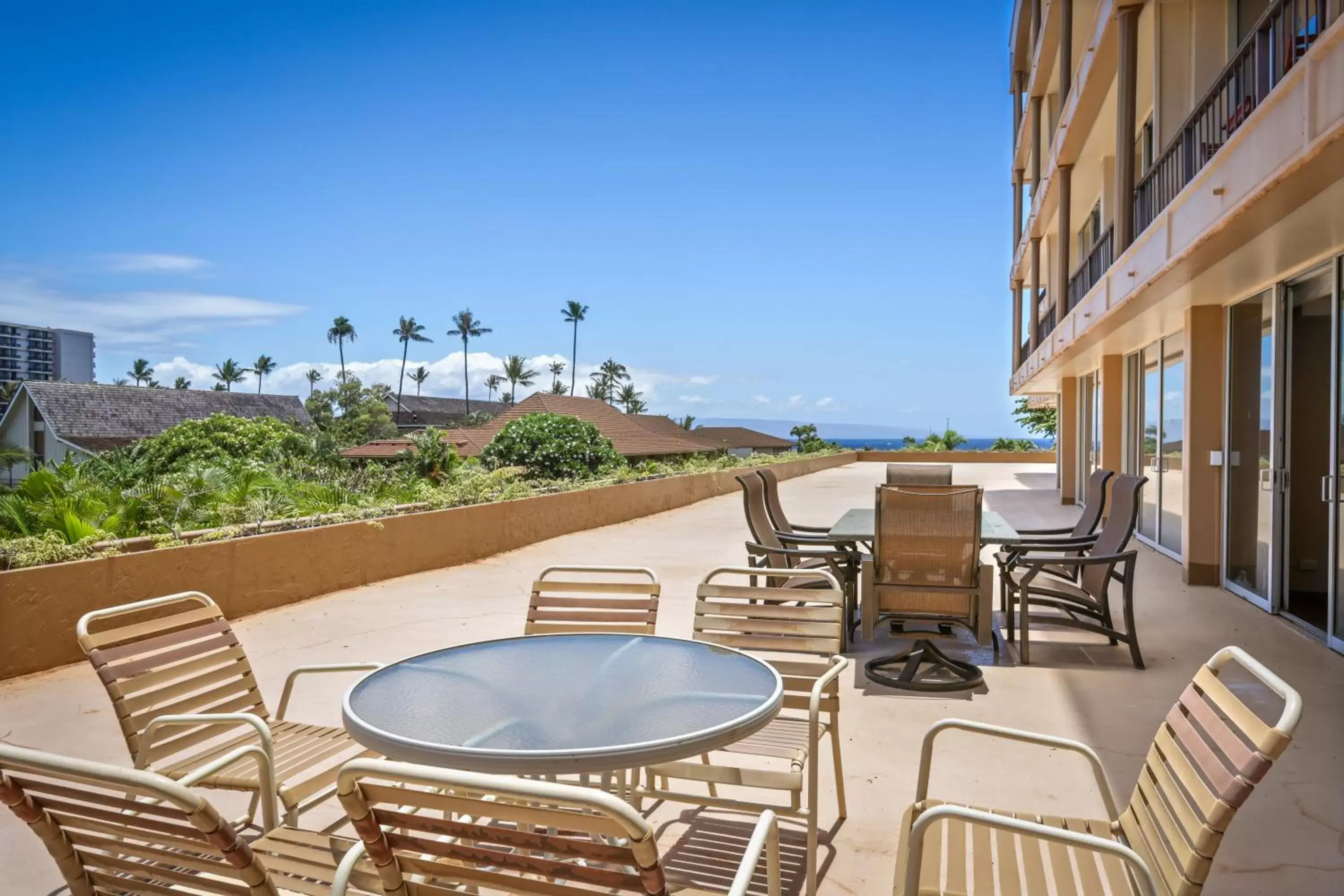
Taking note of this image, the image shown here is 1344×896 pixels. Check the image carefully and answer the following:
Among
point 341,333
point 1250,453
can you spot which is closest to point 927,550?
point 1250,453

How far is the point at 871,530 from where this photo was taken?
22.5ft

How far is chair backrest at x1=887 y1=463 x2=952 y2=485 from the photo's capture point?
757cm

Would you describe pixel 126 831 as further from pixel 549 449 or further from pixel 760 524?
pixel 549 449

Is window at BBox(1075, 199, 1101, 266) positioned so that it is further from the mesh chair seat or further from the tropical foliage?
the tropical foliage

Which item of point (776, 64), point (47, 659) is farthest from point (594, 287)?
point (47, 659)

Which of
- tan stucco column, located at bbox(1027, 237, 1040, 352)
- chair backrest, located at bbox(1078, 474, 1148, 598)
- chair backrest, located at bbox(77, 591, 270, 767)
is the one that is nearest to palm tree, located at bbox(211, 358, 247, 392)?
tan stucco column, located at bbox(1027, 237, 1040, 352)

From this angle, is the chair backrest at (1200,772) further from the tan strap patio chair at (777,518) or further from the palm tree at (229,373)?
the palm tree at (229,373)

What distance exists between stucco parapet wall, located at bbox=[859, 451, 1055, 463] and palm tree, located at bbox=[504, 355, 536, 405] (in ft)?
273

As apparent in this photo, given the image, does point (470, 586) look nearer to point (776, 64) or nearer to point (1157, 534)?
point (1157, 534)

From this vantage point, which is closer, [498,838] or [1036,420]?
[498,838]

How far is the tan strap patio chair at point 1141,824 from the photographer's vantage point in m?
1.70

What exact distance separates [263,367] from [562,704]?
152 meters

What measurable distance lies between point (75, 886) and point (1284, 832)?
13.4 ft

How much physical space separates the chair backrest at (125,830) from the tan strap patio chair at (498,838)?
1.17ft
